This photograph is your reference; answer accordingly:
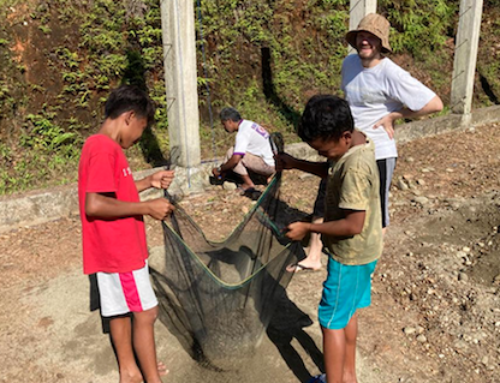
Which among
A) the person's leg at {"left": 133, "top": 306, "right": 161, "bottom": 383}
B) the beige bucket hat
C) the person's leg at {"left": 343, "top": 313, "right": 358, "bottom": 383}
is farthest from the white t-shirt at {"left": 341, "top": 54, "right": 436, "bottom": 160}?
the person's leg at {"left": 133, "top": 306, "right": 161, "bottom": 383}

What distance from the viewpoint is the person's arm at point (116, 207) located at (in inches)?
83.3

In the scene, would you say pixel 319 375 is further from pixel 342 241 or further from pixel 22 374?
pixel 22 374

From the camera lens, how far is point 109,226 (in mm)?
2227

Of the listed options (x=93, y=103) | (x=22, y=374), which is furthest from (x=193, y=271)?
(x=93, y=103)

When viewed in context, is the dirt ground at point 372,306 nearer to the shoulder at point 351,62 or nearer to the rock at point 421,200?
the rock at point 421,200

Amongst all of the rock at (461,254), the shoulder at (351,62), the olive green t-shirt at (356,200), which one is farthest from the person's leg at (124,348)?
the rock at (461,254)

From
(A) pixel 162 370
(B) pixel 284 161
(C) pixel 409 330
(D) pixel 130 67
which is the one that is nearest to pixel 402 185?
(C) pixel 409 330

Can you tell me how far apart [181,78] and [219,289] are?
3.18 metres

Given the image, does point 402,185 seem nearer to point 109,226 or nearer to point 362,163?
point 362,163

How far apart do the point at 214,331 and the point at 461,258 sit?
2330mm

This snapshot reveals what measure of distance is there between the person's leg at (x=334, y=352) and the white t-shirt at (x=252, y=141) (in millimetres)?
3271

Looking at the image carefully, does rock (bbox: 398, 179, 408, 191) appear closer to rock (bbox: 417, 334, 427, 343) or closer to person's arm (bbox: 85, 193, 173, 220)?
rock (bbox: 417, 334, 427, 343)

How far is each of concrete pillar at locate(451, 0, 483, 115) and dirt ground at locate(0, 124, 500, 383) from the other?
305cm

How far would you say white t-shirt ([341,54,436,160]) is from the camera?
3.09 m
